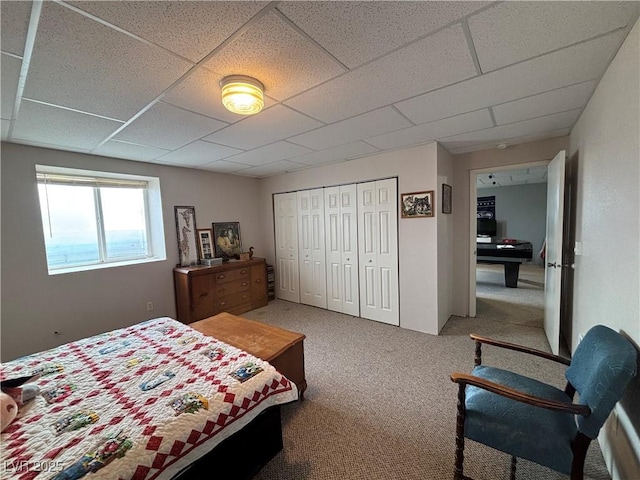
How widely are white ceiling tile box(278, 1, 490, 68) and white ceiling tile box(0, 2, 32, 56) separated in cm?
102

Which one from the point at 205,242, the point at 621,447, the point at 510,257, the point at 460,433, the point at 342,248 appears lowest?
the point at 621,447

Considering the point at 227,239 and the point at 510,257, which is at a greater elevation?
the point at 227,239

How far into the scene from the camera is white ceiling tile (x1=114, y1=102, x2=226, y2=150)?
1.99 m

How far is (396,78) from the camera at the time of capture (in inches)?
62.4

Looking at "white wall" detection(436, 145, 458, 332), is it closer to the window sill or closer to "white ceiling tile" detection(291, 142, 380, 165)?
"white ceiling tile" detection(291, 142, 380, 165)

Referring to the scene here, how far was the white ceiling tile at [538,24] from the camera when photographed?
1081mm

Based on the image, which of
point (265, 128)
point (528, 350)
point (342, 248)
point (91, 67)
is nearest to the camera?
point (91, 67)

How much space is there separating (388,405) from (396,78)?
2.31 metres

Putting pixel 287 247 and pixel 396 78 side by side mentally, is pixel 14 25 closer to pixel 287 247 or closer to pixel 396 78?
pixel 396 78

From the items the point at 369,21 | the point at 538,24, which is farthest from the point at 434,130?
the point at 369,21

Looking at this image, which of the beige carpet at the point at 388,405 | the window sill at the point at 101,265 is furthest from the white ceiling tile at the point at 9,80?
the beige carpet at the point at 388,405

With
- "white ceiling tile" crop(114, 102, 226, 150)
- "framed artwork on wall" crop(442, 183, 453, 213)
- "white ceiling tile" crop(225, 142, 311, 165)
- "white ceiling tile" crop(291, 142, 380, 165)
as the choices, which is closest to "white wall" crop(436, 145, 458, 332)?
"framed artwork on wall" crop(442, 183, 453, 213)

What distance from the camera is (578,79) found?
5.43 feet

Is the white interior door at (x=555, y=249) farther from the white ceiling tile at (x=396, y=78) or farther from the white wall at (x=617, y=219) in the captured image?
the white ceiling tile at (x=396, y=78)
